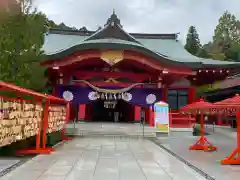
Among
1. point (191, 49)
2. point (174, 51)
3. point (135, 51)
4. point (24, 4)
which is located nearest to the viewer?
point (24, 4)

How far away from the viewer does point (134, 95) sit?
1758 cm

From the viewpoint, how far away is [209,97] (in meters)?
29.1

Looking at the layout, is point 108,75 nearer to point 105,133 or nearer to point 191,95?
point 105,133

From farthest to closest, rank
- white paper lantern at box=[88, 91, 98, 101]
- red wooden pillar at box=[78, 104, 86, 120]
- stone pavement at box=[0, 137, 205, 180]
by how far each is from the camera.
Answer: red wooden pillar at box=[78, 104, 86, 120]
white paper lantern at box=[88, 91, 98, 101]
stone pavement at box=[0, 137, 205, 180]

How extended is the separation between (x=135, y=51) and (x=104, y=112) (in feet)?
30.8

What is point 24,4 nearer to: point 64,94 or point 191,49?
point 64,94

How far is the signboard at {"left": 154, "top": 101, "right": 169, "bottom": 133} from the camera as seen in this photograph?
14.5 m

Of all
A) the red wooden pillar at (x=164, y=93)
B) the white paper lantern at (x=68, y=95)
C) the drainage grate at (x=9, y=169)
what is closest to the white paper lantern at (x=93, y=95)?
the white paper lantern at (x=68, y=95)

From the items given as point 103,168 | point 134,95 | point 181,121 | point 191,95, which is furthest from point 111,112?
point 103,168

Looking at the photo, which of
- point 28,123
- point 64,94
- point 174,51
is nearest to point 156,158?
point 28,123

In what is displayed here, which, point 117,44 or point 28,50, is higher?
point 117,44

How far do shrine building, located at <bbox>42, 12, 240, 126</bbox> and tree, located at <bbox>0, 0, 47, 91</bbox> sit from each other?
19.1 feet

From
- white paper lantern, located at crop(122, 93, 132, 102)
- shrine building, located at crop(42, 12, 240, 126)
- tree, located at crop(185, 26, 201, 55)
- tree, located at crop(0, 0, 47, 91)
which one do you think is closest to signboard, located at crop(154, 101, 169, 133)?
shrine building, located at crop(42, 12, 240, 126)

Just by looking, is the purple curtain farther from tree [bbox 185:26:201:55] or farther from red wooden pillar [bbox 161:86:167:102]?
tree [bbox 185:26:201:55]
